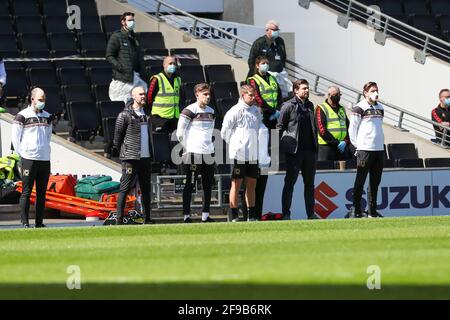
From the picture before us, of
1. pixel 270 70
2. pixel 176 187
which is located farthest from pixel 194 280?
pixel 270 70

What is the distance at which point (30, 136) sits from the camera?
1941 centimetres

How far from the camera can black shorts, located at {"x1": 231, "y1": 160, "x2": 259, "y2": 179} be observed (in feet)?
67.2

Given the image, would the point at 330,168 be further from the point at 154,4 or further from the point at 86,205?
the point at 154,4

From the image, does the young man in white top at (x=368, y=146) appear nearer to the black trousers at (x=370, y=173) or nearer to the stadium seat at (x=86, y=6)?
the black trousers at (x=370, y=173)

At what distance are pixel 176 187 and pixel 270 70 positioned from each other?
358 cm

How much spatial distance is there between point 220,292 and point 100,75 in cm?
1460

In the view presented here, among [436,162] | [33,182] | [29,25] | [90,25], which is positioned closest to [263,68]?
[436,162]

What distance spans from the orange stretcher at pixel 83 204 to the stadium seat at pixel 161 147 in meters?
1.78

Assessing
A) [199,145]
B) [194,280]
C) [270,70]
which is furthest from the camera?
[270,70]

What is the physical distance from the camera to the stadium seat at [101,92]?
24064 millimetres

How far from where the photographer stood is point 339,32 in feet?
97.7

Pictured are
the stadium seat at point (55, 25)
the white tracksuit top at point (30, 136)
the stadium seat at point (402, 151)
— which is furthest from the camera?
the stadium seat at point (55, 25)

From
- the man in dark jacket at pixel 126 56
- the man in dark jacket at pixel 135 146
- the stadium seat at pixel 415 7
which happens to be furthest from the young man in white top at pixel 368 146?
the stadium seat at pixel 415 7

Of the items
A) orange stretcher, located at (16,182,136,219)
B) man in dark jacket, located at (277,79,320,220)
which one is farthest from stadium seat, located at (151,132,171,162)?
man in dark jacket, located at (277,79,320,220)
